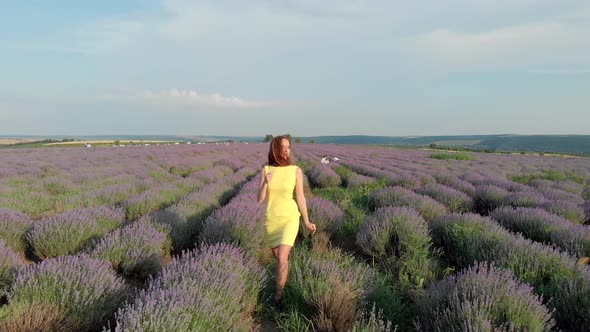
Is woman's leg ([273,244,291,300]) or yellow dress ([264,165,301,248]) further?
yellow dress ([264,165,301,248])

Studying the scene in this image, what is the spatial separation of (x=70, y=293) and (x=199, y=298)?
1.18 meters

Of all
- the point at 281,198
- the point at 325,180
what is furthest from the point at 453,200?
the point at 281,198

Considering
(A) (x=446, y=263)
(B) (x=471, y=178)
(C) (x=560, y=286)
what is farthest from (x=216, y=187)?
(B) (x=471, y=178)

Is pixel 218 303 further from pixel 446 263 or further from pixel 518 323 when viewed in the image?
pixel 446 263

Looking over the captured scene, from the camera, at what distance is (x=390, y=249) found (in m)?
4.99

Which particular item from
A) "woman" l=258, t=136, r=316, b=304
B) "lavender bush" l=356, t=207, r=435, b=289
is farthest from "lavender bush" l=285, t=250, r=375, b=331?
"lavender bush" l=356, t=207, r=435, b=289

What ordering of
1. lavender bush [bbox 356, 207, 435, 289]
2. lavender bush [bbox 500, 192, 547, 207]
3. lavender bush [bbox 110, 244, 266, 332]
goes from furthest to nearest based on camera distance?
1. lavender bush [bbox 500, 192, 547, 207]
2. lavender bush [bbox 356, 207, 435, 289]
3. lavender bush [bbox 110, 244, 266, 332]

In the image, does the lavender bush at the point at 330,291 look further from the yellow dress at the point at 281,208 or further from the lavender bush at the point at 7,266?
the lavender bush at the point at 7,266

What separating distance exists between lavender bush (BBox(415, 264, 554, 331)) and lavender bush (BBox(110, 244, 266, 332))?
4.29 ft

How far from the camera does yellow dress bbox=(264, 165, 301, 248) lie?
3582mm

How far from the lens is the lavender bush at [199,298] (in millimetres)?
2195

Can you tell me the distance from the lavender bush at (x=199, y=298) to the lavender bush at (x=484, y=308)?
1307 mm

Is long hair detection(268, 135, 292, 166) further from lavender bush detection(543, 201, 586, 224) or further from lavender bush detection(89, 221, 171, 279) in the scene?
lavender bush detection(543, 201, 586, 224)

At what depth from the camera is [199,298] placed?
2480mm
